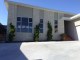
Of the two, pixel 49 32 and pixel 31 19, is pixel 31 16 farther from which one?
pixel 49 32

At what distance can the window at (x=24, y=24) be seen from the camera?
67.1ft

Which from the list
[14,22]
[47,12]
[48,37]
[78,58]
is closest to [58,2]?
[47,12]

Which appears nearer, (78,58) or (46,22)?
(78,58)

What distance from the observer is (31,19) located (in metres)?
21.2

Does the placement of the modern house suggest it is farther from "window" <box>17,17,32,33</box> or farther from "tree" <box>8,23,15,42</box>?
"tree" <box>8,23,15,42</box>

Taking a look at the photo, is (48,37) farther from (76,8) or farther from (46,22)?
(76,8)

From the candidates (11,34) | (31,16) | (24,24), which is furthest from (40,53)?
(31,16)

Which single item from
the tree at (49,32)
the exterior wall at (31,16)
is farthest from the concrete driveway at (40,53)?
the tree at (49,32)

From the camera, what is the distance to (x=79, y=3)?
23469mm

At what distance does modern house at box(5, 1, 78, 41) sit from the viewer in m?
20.4

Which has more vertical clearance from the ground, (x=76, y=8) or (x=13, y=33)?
(x=76, y=8)

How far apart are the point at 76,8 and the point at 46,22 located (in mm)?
6807

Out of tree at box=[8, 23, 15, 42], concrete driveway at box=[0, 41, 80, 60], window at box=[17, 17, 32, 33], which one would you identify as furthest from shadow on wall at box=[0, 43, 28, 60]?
window at box=[17, 17, 32, 33]

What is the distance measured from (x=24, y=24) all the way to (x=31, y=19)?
1247mm
